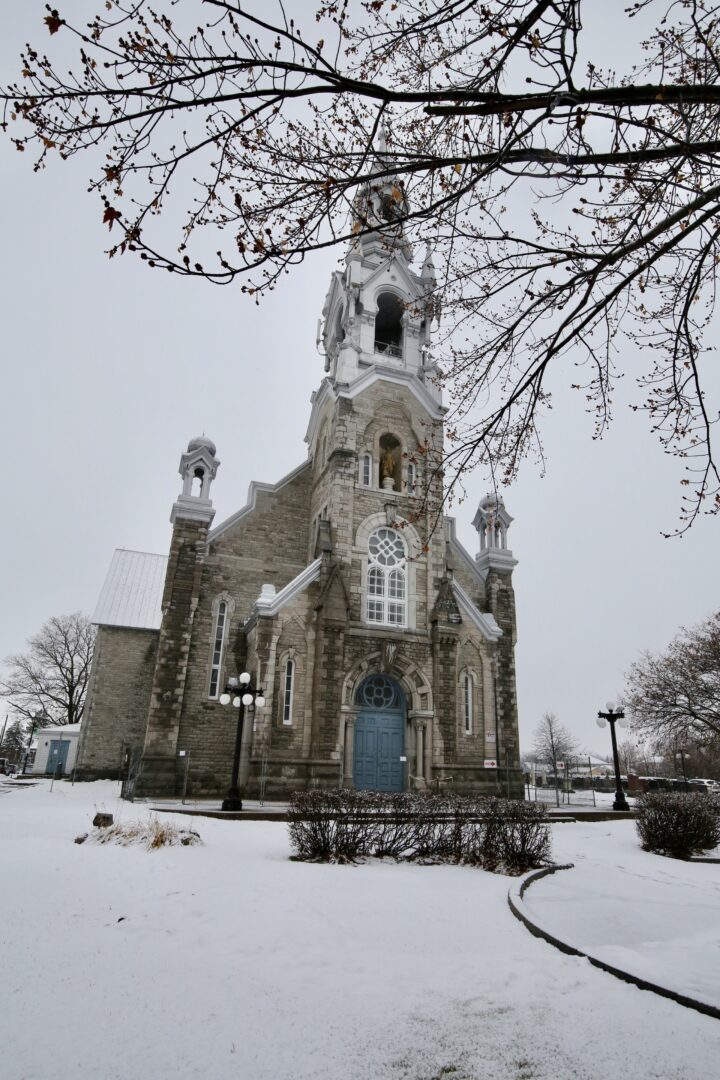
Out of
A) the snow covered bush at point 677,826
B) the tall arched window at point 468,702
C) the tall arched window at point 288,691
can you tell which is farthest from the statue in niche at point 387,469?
the snow covered bush at point 677,826

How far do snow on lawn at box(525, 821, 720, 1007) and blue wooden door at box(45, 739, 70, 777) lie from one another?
1429 inches

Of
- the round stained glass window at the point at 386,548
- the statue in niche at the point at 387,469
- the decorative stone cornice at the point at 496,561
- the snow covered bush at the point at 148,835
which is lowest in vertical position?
the snow covered bush at the point at 148,835

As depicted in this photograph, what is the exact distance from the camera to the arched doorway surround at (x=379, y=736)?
22.2 meters

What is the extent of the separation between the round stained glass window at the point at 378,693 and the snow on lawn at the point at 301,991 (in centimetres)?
1520

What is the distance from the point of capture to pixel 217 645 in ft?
77.9

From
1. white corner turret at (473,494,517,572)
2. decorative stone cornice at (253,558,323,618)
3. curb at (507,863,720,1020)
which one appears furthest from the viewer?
white corner turret at (473,494,517,572)

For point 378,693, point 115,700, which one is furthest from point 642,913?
point 115,700

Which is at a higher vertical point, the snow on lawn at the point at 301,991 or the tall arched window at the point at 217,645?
the tall arched window at the point at 217,645

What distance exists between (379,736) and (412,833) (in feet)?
41.8

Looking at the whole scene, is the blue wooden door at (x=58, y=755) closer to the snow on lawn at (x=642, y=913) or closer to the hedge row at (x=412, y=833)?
the hedge row at (x=412, y=833)

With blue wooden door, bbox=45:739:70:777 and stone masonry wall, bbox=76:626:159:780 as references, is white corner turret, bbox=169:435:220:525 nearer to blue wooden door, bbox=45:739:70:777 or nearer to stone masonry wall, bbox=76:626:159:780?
stone masonry wall, bbox=76:626:159:780

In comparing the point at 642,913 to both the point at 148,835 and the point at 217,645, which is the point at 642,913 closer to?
the point at 148,835

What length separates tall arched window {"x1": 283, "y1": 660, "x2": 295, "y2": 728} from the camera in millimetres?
20938

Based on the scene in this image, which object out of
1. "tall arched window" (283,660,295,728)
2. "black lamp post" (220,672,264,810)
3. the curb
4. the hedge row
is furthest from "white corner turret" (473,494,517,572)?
the curb
